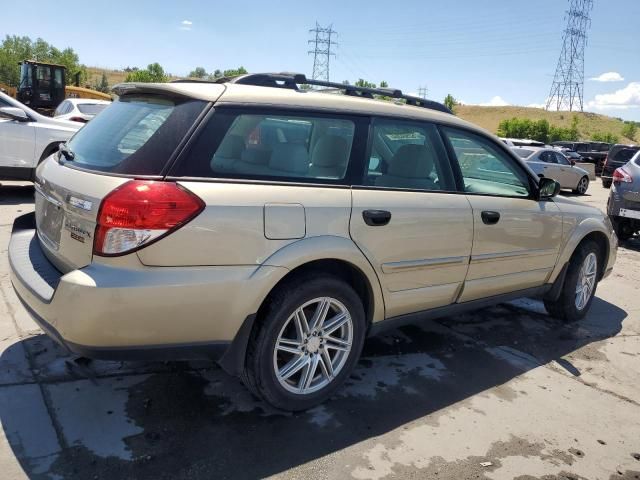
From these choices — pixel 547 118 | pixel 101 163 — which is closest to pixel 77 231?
pixel 101 163

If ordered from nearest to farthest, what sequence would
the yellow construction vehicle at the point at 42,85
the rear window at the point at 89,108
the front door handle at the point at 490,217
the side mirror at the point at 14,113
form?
the front door handle at the point at 490,217
the side mirror at the point at 14,113
the rear window at the point at 89,108
the yellow construction vehicle at the point at 42,85

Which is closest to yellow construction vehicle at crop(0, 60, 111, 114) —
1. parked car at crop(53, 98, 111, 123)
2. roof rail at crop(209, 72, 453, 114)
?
parked car at crop(53, 98, 111, 123)

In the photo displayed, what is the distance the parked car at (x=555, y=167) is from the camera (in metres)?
17.7

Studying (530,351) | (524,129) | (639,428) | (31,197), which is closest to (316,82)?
(530,351)

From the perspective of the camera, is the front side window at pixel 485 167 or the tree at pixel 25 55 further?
the tree at pixel 25 55

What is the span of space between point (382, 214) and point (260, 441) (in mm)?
1417

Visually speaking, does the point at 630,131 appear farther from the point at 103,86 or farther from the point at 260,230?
the point at 260,230

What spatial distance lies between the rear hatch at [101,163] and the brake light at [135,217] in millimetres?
62

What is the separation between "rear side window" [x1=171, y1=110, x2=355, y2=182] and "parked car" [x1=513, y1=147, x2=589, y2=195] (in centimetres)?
1560

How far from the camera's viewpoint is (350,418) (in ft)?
10.4

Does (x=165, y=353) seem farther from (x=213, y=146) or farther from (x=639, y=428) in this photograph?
(x=639, y=428)

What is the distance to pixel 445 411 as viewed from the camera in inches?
133

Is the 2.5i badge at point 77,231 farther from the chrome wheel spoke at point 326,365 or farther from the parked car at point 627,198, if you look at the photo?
the parked car at point 627,198

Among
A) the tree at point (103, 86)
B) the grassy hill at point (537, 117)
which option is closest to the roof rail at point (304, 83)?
the tree at point (103, 86)
